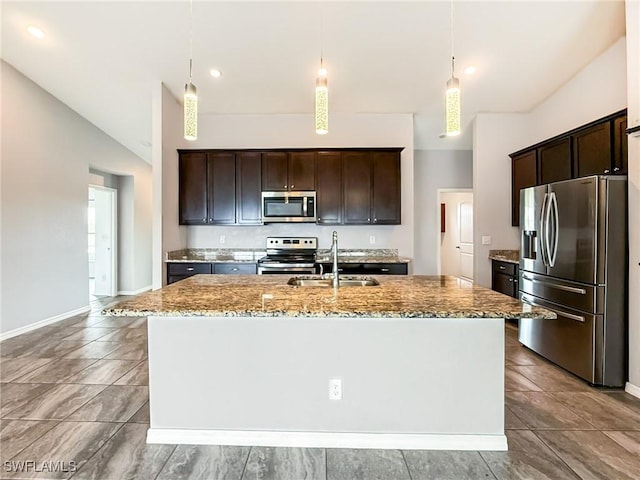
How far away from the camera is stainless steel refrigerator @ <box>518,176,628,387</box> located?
257 centimetres

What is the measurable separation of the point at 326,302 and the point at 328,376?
1.50 ft

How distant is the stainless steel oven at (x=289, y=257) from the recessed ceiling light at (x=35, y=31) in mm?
3267

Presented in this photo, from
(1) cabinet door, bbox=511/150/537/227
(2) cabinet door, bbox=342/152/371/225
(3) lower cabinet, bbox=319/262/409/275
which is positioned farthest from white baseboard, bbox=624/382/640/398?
(2) cabinet door, bbox=342/152/371/225

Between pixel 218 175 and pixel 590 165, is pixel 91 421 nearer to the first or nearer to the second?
pixel 218 175

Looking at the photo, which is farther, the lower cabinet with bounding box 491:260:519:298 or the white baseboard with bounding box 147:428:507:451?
the lower cabinet with bounding box 491:260:519:298

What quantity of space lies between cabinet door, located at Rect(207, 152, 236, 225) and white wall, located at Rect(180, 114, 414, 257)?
1.29 ft

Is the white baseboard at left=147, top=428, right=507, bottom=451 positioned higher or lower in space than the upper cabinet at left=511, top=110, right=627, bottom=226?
lower

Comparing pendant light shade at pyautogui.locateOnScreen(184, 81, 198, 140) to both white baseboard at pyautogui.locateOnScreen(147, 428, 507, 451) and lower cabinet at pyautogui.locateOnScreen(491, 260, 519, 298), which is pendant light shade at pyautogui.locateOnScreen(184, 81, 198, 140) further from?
lower cabinet at pyautogui.locateOnScreen(491, 260, 519, 298)

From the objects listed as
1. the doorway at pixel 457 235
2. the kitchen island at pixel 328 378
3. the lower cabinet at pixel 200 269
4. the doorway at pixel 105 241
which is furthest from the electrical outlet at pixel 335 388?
the doorway at pixel 105 241

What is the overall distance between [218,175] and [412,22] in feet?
9.54

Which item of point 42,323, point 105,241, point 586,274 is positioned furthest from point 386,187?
point 105,241

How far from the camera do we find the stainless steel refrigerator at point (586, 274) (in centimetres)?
257

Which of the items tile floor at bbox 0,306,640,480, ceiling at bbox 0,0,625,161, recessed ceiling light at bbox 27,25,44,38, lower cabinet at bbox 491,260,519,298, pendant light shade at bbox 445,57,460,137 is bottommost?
tile floor at bbox 0,306,640,480

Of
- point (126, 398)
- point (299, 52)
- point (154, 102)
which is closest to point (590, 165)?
point (299, 52)
